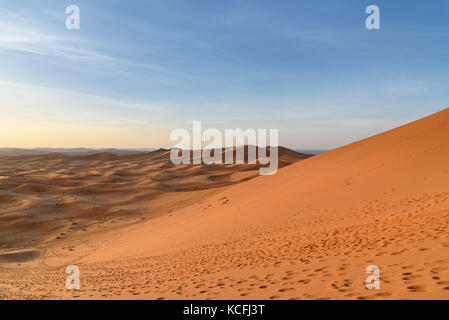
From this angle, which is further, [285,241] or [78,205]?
[78,205]

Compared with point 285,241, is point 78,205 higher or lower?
lower

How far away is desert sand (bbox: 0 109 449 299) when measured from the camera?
4422mm

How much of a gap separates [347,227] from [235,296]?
15.0 ft

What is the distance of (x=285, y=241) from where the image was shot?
7543 millimetres

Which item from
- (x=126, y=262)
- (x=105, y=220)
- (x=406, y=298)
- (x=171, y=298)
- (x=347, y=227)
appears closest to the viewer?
(x=406, y=298)

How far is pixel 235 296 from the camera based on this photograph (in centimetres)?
428

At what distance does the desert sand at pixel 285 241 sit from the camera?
174 inches

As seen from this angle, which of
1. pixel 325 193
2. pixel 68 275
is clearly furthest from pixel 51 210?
pixel 325 193

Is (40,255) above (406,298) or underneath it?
underneath

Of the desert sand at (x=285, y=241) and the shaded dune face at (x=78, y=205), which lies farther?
the shaded dune face at (x=78, y=205)

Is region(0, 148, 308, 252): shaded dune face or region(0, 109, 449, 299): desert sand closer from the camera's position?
region(0, 109, 449, 299): desert sand
